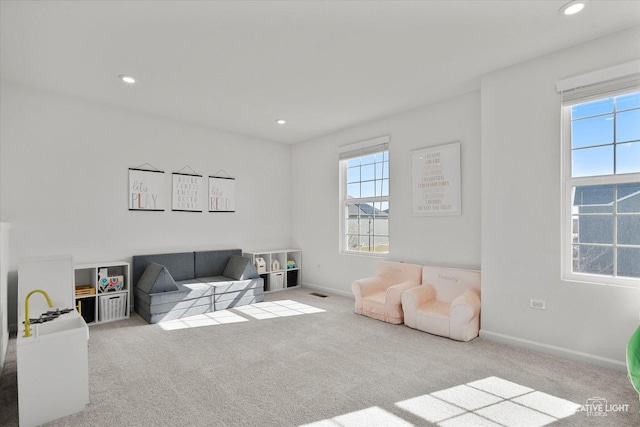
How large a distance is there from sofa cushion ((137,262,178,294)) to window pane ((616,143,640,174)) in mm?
4826

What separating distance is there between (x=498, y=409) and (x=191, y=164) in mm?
4902

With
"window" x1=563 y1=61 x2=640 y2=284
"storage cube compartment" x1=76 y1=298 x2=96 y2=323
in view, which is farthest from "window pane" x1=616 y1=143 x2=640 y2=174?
"storage cube compartment" x1=76 y1=298 x2=96 y2=323

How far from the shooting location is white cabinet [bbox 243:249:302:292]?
577 centimetres

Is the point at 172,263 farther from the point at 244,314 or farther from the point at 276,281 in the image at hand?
the point at 276,281

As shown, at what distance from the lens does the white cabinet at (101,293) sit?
157 inches

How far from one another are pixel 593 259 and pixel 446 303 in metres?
1.52

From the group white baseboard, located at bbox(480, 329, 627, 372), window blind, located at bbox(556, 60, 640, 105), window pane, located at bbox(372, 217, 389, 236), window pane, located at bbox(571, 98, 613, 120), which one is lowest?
white baseboard, located at bbox(480, 329, 627, 372)

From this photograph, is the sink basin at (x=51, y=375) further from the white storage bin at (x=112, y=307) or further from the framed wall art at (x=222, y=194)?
the framed wall art at (x=222, y=194)

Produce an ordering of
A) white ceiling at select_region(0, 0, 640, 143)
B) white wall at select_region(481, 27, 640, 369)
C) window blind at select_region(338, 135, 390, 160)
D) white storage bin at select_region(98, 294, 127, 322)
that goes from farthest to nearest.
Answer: window blind at select_region(338, 135, 390, 160) → white storage bin at select_region(98, 294, 127, 322) → white wall at select_region(481, 27, 640, 369) → white ceiling at select_region(0, 0, 640, 143)

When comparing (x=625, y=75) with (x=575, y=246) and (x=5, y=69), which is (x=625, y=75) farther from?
(x=5, y=69)

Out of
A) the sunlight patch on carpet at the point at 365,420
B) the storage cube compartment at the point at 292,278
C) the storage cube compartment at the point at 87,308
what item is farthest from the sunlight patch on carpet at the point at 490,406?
the storage cube compartment at the point at 292,278

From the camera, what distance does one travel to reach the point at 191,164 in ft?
17.2

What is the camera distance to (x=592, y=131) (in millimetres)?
2975

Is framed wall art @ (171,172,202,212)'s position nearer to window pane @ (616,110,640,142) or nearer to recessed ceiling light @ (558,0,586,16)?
recessed ceiling light @ (558,0,586,16)
